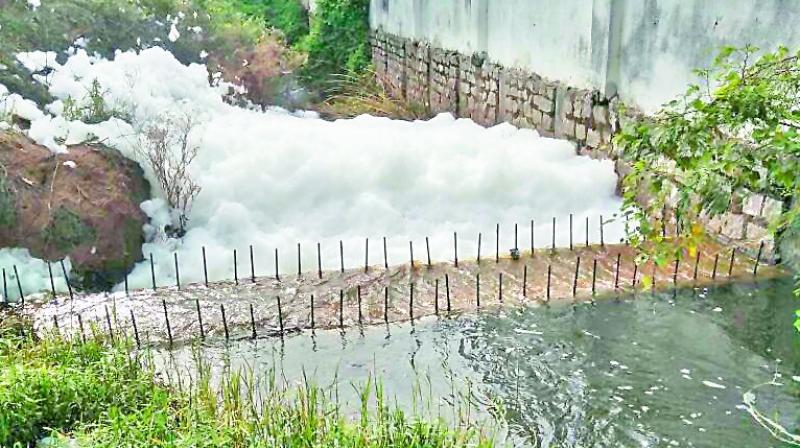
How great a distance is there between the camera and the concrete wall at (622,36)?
5922 mm

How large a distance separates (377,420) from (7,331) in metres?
2.86

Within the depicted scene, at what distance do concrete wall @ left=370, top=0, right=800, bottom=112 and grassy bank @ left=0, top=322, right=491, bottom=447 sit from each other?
266 centimetres

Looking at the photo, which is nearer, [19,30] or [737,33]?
[737,33]

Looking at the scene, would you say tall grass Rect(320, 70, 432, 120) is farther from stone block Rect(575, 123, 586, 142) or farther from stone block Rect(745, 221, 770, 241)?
stone block Rect(745, 221, 770, 241)

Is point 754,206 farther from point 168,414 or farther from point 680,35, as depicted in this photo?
point 168,414

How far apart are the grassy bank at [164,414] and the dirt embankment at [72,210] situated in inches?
86.1

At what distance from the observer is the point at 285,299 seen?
5.67 m

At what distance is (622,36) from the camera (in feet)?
25.0

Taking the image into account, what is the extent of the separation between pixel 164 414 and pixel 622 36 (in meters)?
5.90

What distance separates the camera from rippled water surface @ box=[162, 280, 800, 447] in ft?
13.0

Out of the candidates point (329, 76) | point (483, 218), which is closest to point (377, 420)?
point (483, 218)

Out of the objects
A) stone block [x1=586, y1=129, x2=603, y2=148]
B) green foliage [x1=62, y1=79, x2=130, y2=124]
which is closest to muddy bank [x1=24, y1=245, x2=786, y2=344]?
stone block [x1=586, y1=129, x2=603, y2=148]

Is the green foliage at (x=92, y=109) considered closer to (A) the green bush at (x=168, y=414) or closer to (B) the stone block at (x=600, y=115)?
(A) the green bush at (x=168, y=414)

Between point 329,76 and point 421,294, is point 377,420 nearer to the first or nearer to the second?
point 421,294
